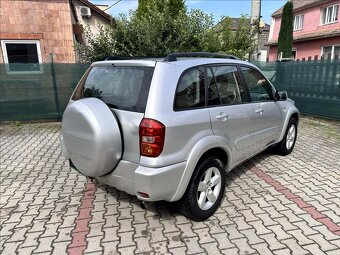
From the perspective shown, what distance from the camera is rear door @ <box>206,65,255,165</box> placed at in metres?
2.97

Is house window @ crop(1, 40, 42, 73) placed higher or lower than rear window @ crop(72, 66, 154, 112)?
higher

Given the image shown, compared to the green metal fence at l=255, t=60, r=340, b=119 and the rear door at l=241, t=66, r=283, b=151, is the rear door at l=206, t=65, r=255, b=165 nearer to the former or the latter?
the rear door at l=241, t=66, r=283, b=151

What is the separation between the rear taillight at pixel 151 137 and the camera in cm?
237

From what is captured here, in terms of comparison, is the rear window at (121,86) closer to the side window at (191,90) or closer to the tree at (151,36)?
the side window at (191,90)

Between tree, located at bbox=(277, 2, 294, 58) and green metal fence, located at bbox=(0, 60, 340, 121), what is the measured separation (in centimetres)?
1237

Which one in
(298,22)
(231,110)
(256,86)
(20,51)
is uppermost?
(298,22)

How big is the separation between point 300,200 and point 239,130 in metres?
1.19

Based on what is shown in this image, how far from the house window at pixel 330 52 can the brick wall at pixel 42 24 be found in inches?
680

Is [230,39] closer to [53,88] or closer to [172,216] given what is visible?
[53,88]

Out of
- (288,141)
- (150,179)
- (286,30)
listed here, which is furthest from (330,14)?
(150,179)

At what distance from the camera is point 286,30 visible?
19.4 metres

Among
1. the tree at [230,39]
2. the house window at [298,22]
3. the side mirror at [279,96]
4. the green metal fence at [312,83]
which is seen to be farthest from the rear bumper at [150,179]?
the house window at [298,22]

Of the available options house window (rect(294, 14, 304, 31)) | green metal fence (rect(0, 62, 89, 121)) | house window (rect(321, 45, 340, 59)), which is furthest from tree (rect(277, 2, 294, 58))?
green metal fence (rect(0, 62, 89, 121))

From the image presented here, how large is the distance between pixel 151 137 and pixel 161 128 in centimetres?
12
